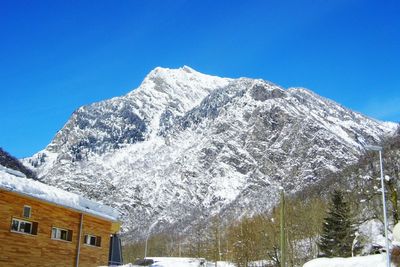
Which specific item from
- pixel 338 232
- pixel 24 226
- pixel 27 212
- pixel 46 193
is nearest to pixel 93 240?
pixel 46 193

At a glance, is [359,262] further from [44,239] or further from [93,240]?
[44,239]

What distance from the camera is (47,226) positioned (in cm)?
3136

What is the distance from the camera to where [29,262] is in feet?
97.1

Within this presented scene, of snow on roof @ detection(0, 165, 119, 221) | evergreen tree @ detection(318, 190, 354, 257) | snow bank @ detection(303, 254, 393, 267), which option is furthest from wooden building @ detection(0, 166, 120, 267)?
evergreen tree @ detection(318, 190, 354, 257)

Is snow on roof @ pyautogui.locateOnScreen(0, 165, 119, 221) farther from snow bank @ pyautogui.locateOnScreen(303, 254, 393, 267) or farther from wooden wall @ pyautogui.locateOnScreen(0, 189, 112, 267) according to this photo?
snow bank @ pyautogui.locateOnScreen(303, 254, 393, 267)

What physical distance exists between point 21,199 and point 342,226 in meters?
46.2

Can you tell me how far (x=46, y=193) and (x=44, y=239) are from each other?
2808mm

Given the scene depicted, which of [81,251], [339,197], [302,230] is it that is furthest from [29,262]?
[302,230]

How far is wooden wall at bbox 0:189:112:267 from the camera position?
92.9 ft

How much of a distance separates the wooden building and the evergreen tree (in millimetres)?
36078

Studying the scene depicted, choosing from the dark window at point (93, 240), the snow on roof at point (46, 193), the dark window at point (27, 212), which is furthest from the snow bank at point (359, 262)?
the dark window at point (27, 212)

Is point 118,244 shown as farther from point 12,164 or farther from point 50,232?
point 12,164

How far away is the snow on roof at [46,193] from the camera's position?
2902 cm

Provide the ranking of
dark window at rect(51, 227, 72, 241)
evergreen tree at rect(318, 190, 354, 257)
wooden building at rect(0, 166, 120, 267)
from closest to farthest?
wooden building at rect(0, 166, 120, 267) → dark window at rect(51, 227, 72, 241) → evergreen tree at rect(318, 190, 354, 257)
